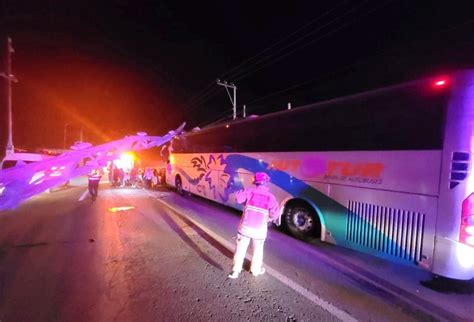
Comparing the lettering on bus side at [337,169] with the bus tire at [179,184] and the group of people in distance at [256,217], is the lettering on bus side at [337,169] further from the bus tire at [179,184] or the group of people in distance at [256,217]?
the bus tire at [179,184]

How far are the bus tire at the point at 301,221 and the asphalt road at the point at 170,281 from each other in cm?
31

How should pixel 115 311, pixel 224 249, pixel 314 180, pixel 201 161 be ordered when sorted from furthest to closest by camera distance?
pixel 201 161 < pixel 314 180 < pixel 224 249 < pixel 115 311

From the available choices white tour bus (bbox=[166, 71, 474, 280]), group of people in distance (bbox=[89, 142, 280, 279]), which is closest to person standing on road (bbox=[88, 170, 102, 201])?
white tour bus (bbox=[166, 71, 474, 280])

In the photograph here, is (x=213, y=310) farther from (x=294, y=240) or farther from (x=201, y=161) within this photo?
(x=201, y=161)

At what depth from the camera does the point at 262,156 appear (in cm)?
743

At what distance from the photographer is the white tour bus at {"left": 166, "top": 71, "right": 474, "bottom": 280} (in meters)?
3.64

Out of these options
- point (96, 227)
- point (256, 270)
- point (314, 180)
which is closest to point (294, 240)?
point (314, 180)

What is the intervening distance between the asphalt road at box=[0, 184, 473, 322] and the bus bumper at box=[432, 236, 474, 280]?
1.20 ft

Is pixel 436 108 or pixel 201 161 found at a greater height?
pixel 436 108

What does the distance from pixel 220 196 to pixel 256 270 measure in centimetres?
546

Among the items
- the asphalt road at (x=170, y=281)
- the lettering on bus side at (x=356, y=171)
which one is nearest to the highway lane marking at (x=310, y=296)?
the asphalt road at (x=170, y=281)

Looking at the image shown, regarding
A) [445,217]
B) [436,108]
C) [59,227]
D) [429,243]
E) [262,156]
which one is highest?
[436,108]

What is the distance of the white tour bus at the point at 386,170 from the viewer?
3643mm

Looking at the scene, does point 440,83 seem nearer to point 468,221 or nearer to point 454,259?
point 468,221
